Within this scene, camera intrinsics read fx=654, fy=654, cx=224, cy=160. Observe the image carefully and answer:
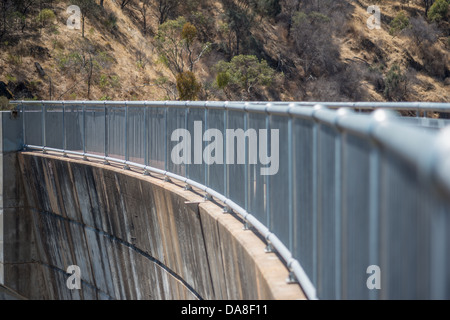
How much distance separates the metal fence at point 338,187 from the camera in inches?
74.3

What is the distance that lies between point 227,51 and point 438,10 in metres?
20.8

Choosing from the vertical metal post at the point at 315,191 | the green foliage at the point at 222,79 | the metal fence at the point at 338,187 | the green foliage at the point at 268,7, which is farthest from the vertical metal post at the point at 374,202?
the green foliage at the point at 268,7

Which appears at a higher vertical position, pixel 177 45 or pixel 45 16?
pixel 45 16

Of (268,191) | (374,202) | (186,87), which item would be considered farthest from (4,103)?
(374,202)

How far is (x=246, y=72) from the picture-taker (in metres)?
42.1

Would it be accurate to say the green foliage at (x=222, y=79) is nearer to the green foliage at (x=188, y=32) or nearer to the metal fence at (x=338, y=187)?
the green foliage at (x=188, y=32)

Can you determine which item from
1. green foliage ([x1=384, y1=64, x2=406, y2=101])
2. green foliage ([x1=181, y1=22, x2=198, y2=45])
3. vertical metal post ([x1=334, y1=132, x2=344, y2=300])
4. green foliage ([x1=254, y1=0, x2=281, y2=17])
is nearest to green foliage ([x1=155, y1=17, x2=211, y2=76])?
green foliage ([x1=181, y1=22, x2=198, y2=45])

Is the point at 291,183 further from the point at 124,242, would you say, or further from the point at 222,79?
the point at 222,79

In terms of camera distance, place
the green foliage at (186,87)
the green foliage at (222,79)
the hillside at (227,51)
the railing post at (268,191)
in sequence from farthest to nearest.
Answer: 1. the green foliage at (222,79)
2. the green foliage at (186,87)
3. the hillside at (227,51)
4. the railing post at (268,191)

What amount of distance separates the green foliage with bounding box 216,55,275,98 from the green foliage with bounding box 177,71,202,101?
4005 millimetres

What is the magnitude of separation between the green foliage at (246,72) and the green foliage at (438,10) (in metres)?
20.5

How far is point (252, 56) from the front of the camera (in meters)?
43.1

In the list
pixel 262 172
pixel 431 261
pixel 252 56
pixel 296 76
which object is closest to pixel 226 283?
pixel 262 172

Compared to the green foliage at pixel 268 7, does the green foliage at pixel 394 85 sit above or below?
below
